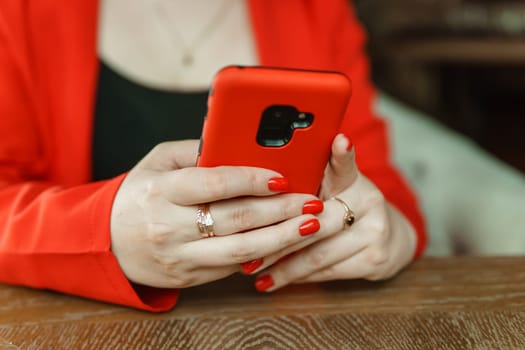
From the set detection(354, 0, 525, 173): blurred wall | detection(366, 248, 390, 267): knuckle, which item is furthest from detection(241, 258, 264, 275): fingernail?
detection(354, 0, 525, 173): blurred wall

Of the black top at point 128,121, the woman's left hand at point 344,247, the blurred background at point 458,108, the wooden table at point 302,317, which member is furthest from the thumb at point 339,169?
the blurred background at point 458,108

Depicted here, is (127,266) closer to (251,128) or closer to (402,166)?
(251,128)

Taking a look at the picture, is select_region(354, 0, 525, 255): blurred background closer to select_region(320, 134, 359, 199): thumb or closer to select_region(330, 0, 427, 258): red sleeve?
select_region(330, 0, 427, 258): red sleeve

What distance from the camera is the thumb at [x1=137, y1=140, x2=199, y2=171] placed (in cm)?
50

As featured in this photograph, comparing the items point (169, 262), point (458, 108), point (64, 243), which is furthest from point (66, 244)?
point (458, 108)

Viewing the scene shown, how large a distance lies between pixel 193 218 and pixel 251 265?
0.08 metres

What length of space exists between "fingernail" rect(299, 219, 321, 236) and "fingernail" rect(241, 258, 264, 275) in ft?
0.16

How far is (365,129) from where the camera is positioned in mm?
816

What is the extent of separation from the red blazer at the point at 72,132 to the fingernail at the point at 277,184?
0.14 metres

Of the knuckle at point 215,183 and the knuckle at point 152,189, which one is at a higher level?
the knuckle at point 215,183

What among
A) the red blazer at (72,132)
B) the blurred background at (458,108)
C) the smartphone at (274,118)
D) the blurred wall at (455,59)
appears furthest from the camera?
the blurred wall at (455,59)

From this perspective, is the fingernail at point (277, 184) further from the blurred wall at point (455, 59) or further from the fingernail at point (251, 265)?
the blurred wall at point (455, 59)

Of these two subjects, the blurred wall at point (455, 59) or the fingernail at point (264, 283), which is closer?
the fingernail at point (264, 283)

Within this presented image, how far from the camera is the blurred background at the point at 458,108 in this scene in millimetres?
1039
